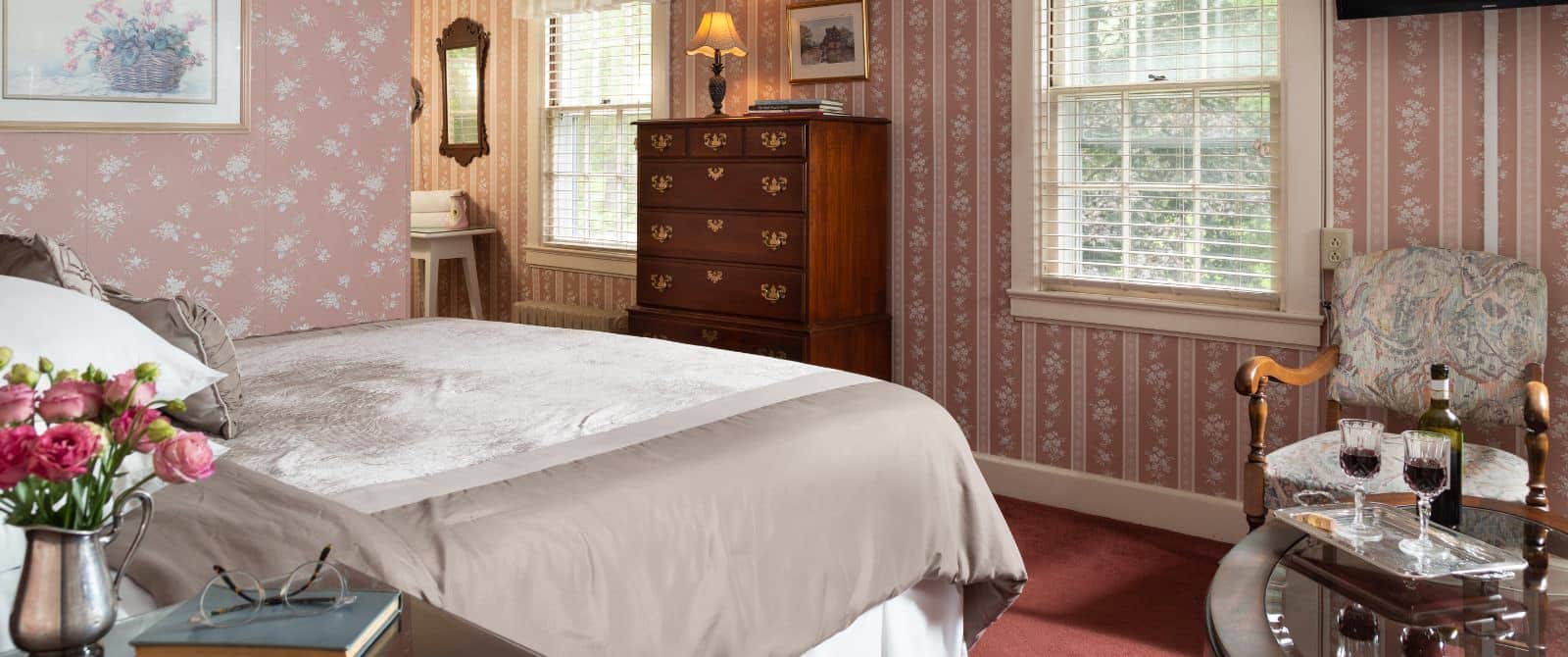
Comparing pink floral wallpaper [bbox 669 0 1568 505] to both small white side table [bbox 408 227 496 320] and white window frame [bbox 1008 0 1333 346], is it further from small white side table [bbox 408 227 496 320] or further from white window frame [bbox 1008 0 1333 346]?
small white side table [bbox 408 227 496 320]

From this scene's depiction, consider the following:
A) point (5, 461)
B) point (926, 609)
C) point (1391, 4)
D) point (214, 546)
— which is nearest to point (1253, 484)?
point (926, 609)

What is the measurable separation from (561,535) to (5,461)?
796mm

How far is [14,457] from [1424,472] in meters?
1.97

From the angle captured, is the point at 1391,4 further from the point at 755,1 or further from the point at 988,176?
the point at 755,1

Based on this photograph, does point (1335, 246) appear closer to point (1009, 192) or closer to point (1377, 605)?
point (1009, 192)

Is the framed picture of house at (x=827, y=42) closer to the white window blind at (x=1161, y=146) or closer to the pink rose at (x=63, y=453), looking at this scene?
the white window blind at (x=1161, y=146)

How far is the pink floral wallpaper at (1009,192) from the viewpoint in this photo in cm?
329

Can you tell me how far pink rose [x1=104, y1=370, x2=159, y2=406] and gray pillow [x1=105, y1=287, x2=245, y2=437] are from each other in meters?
0.96

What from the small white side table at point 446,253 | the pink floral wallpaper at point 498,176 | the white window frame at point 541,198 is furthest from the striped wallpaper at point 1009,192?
the small white side table at point 446,253

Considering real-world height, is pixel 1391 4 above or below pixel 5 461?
above

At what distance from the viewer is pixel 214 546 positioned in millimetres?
1411

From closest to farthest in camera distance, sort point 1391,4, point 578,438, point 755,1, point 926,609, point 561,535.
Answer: point 561,535 < point 578,438 < point 926,609 < point 1391,4 < point 755,1

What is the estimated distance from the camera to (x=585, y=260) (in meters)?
5.86

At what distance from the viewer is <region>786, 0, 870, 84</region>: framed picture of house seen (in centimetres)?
467
